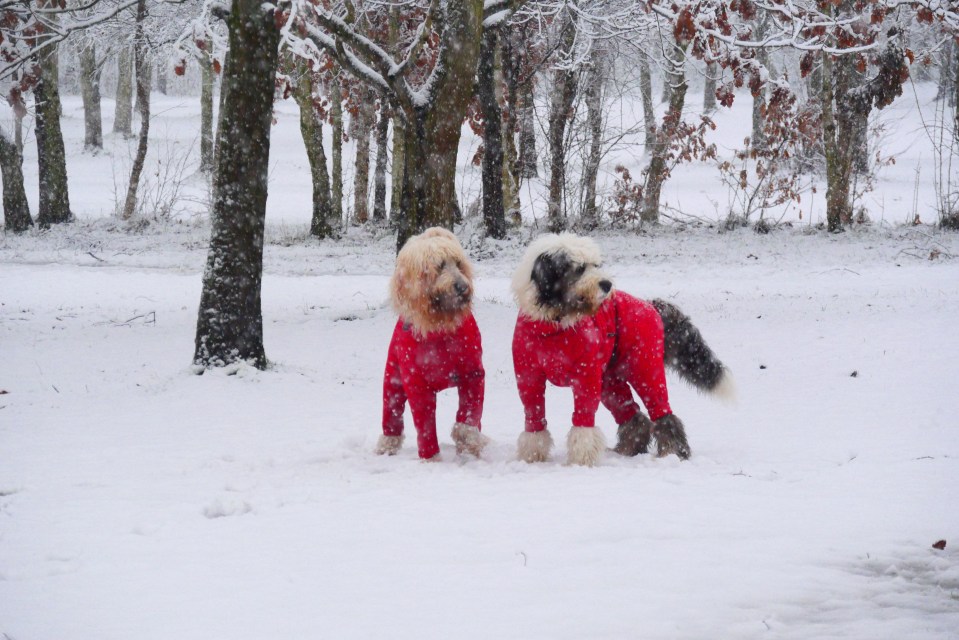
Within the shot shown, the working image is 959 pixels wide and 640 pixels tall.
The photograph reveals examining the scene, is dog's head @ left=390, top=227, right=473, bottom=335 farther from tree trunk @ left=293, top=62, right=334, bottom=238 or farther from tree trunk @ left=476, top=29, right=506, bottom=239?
tree trunk @ left=293, top=62, right=334, bottom=238

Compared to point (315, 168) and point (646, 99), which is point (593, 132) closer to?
point (315, 168)

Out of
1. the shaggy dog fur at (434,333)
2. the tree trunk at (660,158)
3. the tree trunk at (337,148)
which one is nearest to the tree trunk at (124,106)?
the tree trunk at (337,148)

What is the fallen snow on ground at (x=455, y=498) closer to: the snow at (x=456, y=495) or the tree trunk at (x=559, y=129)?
the snow at (x=456, y=495)

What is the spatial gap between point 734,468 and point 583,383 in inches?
39.7

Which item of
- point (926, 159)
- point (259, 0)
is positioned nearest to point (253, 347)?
point (259, 0)

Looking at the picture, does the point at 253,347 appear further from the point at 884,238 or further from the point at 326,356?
the point at 884,238

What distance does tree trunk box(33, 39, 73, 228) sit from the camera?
1756 cm

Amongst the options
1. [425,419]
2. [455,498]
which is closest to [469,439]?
[425,419]

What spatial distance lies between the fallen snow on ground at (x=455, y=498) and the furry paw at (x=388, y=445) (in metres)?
0.15

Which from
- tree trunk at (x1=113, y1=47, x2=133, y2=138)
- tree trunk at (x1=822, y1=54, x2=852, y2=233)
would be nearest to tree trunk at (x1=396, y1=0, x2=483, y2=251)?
tree trunk at (x1=822, y1=54, x2=852, y2=233)

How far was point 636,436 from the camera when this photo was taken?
494 centimetres

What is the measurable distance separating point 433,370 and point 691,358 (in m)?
1.80

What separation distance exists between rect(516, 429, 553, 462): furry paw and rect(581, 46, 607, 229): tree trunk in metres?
13.2

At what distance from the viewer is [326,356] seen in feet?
26.3
